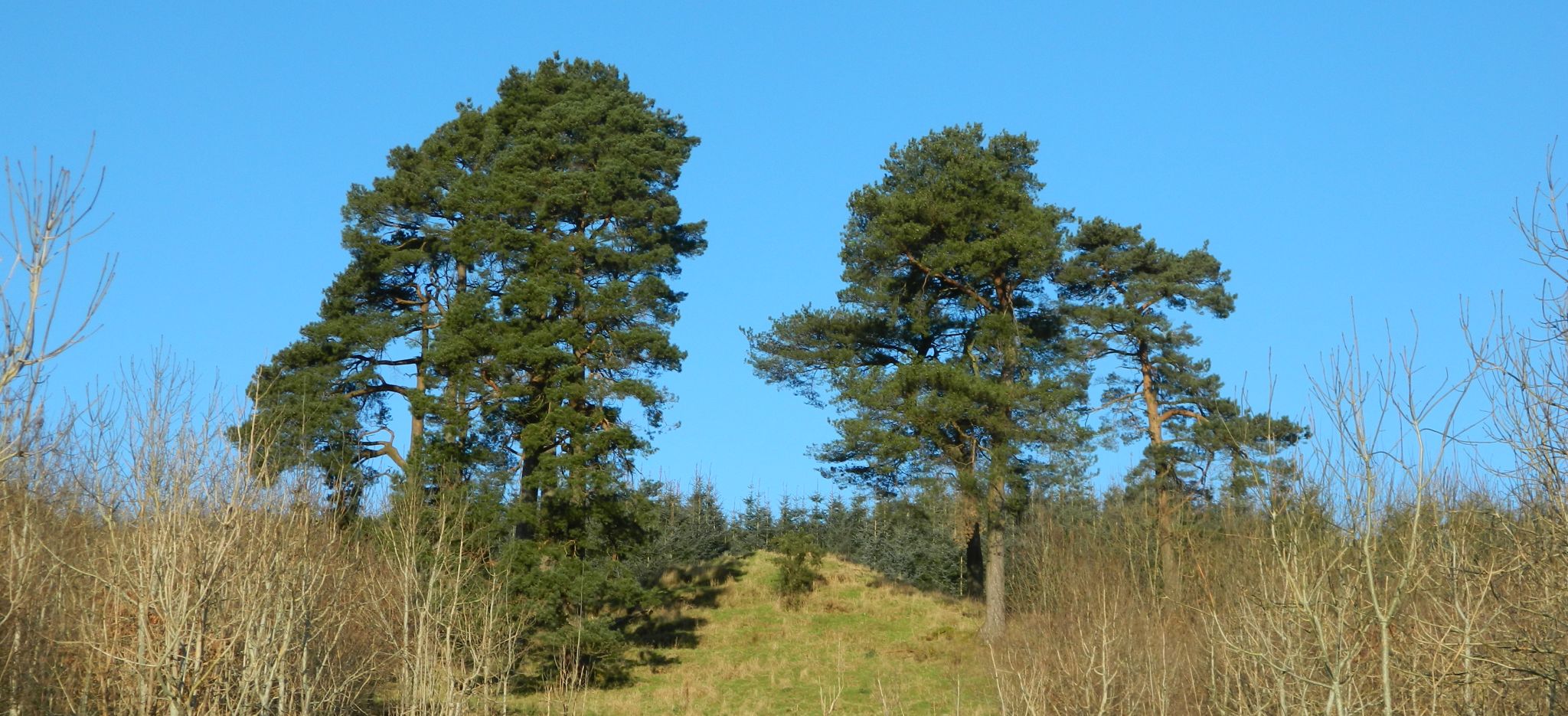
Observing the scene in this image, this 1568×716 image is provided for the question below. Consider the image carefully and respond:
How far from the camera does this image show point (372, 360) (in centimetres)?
3173

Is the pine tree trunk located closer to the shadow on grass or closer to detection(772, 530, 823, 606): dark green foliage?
detection(772, 530, 823, 606): dark green foliage

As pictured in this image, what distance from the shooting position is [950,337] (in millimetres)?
30594

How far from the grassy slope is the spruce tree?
7.51 feet

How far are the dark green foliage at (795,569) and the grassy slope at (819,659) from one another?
1.12ft

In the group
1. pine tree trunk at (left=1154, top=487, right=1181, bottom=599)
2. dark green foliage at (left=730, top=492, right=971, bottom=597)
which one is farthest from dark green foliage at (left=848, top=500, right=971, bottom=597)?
pine tree trunk at (left=1154, top=487, right=1181, bottom=599)

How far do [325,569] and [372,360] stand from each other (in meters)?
14.3

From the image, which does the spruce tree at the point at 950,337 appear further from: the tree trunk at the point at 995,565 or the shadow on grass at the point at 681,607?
the shadow on grass at the point at 681,607

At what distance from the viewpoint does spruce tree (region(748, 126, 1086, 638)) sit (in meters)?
27.7

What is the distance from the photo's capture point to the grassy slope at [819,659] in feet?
76.2

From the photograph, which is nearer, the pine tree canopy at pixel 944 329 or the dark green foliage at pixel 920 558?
the pine tree canopy at pixel 944 329

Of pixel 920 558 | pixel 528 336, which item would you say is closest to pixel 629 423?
pixel 528 336

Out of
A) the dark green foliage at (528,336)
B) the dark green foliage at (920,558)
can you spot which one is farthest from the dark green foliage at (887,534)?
the dark green foliage at (528,336)

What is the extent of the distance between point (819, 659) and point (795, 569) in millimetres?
5748

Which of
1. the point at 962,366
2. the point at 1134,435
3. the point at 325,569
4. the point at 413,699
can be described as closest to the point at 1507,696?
the point at 413,699
